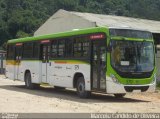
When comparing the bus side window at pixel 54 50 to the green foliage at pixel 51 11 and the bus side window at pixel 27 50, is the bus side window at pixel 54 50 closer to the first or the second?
the bus side window at pixel 27 50

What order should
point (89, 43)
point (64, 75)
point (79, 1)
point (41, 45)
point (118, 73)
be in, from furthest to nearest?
point (79, 1) → point (41, 45) → point (64, 75) → point (89, 43) → point (118, 73)

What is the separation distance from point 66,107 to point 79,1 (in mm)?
74646

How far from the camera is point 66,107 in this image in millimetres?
14531

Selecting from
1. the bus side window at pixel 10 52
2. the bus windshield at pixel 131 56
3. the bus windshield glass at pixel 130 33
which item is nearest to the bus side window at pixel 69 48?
the bus windshield glass at pixel 130 33

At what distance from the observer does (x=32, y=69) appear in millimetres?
23344

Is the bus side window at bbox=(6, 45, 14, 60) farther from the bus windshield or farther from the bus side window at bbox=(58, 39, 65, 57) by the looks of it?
the bus windshield

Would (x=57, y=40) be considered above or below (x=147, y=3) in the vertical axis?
below

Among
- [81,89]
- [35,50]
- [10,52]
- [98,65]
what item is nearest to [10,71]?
[10,52]

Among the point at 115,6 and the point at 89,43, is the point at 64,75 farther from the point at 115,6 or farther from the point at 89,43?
the point at 115,6

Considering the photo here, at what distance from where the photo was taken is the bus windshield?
1639 centimetres

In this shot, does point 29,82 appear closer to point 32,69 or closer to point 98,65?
point 32,69

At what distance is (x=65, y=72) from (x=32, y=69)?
427cm

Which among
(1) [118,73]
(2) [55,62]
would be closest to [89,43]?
(1) [118,73]

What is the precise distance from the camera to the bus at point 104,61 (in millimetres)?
16344
